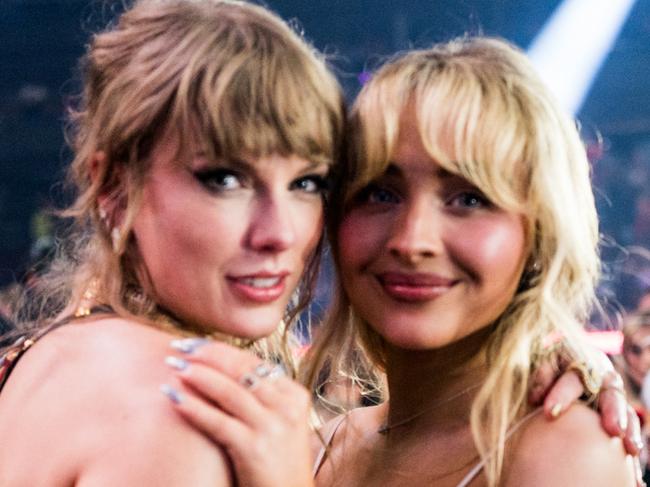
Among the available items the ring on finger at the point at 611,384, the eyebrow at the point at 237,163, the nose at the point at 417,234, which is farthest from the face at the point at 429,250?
the eyebrow at the point at 237,163

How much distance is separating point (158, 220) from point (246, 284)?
15 centimetres

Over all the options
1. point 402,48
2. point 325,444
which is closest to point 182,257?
point 325,444

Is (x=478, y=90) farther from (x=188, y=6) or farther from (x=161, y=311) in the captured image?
(x=161, y=311)

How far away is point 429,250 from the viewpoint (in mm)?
1657

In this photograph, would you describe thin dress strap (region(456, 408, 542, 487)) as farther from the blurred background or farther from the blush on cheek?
the blurred background

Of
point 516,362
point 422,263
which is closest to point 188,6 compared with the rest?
point 422,263

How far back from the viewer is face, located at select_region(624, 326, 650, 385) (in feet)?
12.9

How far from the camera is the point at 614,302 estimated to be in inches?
272

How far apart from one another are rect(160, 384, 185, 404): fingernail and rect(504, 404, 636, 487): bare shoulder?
631 millimetres

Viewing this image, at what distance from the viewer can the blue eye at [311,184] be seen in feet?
4.95

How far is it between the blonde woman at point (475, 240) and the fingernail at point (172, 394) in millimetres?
618

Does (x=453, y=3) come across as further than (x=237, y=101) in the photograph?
Yes

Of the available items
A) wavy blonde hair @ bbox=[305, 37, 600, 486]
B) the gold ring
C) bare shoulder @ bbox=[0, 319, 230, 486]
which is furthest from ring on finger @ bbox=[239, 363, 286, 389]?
the gold ring

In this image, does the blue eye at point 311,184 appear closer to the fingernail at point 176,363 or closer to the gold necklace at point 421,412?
the fingernail at point 176,363
